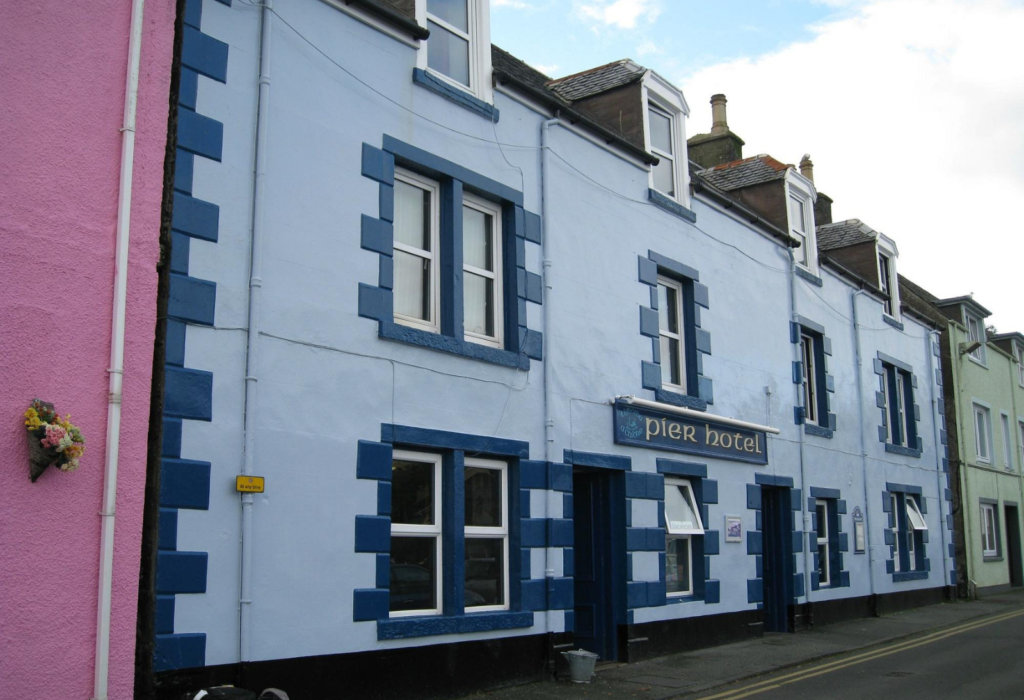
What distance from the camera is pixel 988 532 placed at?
96.6 feet

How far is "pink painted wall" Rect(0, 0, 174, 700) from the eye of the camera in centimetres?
674

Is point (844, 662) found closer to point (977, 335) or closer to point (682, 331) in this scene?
point (682, 331)

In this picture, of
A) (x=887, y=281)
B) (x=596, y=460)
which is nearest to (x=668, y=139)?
(x=596, y=460)

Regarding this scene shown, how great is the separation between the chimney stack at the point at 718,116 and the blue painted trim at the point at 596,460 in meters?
13.0

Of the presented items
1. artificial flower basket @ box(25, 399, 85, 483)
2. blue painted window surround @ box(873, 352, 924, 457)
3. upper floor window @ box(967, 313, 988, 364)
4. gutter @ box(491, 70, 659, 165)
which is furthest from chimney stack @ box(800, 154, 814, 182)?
artificial flower basket @ box(25, 399, 85, 483)

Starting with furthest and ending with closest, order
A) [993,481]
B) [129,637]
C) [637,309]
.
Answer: [993,481], [637,309], [129,637]

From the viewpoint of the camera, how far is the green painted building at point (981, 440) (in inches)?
1071

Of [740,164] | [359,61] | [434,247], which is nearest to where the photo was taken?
[359,61]

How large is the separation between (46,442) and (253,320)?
219cm

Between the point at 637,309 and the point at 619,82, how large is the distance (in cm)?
373

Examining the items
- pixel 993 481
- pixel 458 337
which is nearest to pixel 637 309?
pixel 458 337

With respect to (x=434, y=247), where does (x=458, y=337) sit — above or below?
below

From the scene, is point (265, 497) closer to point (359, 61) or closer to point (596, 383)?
point (359, 61)

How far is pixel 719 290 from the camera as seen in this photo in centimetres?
1625
